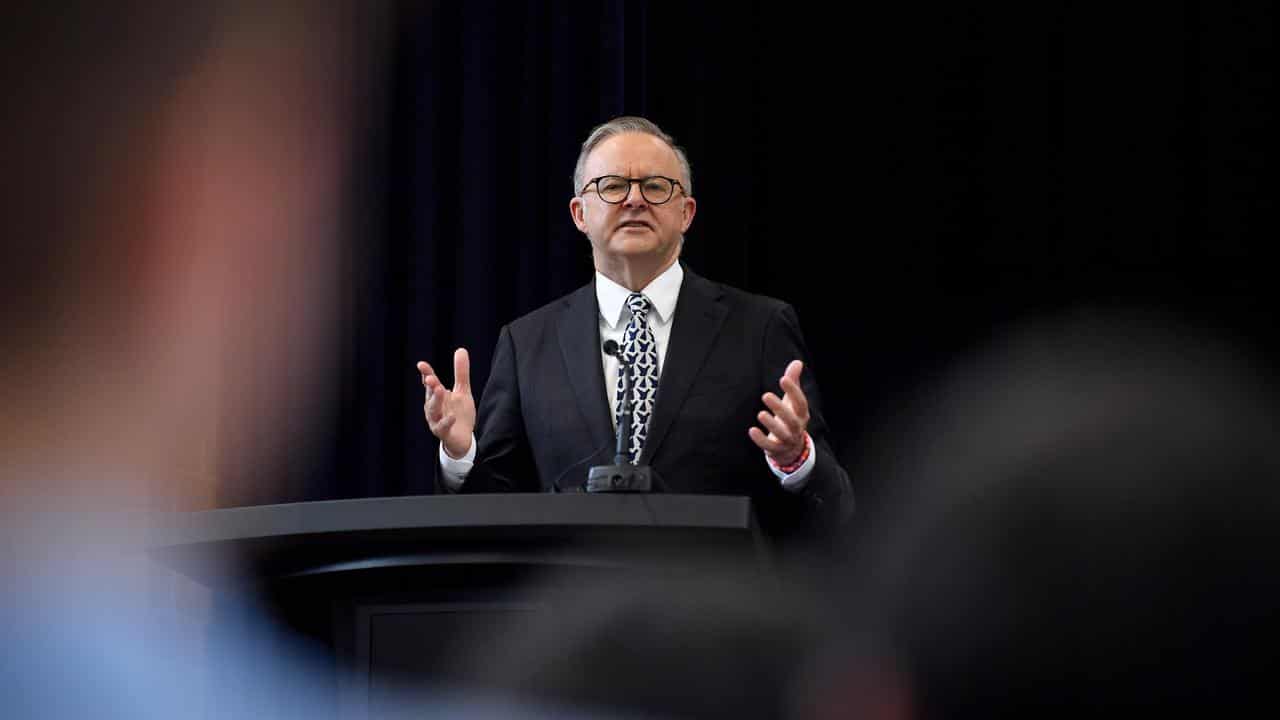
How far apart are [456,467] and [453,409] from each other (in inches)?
4.9

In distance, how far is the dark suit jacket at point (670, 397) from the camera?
7.52 ft

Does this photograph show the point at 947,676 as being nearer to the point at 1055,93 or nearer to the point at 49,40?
the point at 1055,93

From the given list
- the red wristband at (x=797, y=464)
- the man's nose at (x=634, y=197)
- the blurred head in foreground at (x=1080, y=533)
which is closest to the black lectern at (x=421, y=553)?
the red wristband at (x=797, y=464)

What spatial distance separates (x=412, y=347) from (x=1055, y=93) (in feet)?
4.79

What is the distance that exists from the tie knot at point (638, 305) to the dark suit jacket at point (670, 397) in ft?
→ 0.18

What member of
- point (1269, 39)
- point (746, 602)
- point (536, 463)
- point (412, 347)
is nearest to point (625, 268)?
point (536, 463)

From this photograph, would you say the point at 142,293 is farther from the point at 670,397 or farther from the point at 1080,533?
the point at 1080,533

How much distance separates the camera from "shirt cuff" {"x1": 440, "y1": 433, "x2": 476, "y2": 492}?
2023 millimetres

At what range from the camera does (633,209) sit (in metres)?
2.45

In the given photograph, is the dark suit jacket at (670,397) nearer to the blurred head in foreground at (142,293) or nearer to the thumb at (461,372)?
the thumb at (461,372)

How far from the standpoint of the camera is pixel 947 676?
282 cm

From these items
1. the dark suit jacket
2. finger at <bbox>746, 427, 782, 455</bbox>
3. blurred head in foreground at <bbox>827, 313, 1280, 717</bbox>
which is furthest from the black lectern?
blurred head in foreground at <bbox>827, 313, 1280, 717</bbox>

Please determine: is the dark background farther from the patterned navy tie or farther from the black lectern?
the black lectern

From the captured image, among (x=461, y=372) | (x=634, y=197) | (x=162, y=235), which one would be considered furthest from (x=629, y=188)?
(x=162, y=235)
